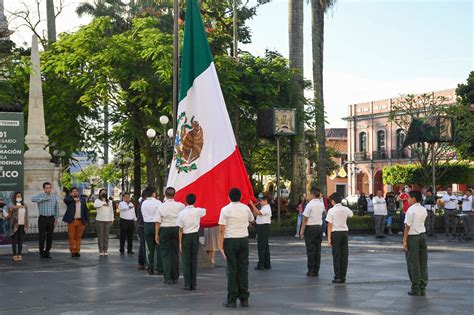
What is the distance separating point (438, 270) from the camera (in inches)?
616

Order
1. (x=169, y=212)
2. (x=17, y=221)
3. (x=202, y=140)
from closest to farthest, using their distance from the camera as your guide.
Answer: (x=169, y=212) → (x=202, y=140) → (x=17, y=221)

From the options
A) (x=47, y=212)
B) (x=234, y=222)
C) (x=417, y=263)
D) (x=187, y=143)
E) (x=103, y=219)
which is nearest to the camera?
(x=234, y=222)

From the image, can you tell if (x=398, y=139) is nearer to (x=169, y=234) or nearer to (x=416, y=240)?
(x=169, y=234)

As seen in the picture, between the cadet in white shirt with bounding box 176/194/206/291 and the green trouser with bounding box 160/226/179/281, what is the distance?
785 mm

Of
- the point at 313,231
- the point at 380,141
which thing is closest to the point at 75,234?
the point at 313,231

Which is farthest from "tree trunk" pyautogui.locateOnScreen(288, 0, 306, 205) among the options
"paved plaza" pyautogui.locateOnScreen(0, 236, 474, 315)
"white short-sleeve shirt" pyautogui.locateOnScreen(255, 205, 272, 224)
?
"white short-sleeve shirt" pyautogui.locateOnScreen(255, 205, 272, 224)

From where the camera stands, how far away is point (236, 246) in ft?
A: 35.0

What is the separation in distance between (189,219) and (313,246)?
3214 mm

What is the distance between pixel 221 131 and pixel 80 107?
17.4m

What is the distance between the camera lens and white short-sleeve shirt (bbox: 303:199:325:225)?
14.6 meters

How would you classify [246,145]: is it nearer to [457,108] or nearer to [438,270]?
[457,108]

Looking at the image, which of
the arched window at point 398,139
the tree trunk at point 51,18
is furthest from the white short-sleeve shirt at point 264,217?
the arched window at point 398,139

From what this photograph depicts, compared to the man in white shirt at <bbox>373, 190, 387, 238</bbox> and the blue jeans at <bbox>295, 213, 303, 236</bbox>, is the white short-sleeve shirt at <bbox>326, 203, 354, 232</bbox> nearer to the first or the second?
the man in white shirt at <bbox>373, 190, 387, 238</bbox>

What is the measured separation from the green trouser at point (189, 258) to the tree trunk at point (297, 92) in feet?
60.0
